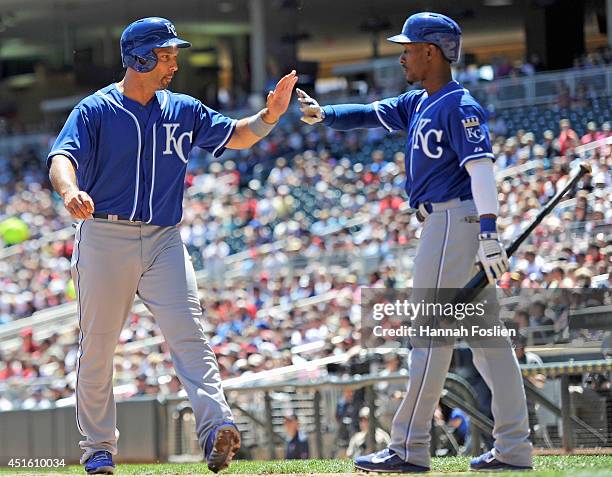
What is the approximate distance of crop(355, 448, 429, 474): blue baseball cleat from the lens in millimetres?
5438

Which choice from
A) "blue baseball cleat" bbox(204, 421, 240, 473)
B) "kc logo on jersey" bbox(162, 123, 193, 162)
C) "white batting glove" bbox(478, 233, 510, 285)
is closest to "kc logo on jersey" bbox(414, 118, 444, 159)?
"white batting glove" bbox(478, 233, 510, 285)

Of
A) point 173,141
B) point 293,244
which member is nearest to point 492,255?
point 173,141

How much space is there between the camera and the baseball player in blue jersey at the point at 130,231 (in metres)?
5.55

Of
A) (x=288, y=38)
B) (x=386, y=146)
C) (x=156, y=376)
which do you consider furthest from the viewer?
(x=288, y=38)

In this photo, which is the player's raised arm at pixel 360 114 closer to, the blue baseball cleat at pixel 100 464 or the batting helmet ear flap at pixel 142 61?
the batting helmet ear flap at pixel 142 61

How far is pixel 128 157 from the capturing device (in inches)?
221

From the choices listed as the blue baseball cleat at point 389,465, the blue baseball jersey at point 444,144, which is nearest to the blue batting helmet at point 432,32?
the blue baseball jersey at point 444,144

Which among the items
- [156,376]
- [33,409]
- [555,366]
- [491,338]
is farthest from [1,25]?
[491,338]

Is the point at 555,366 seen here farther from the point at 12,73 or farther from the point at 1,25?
the point at 12,73

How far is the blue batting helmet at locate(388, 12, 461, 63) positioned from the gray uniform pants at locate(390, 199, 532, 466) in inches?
26.9

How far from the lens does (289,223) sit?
65.3 ft

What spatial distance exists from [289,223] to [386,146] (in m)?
2.81

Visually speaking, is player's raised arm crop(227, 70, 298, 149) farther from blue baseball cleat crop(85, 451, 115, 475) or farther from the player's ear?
blue baseball cleat crop(85, 451, 115, 475)

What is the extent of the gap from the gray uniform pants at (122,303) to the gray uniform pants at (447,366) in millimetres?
806
